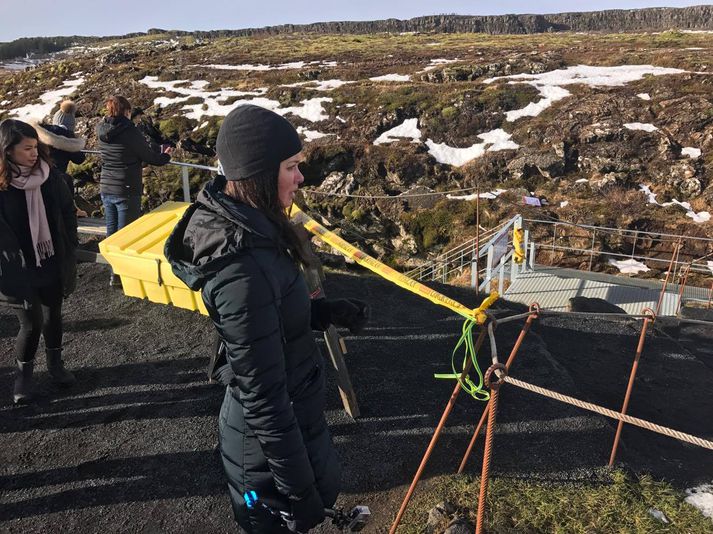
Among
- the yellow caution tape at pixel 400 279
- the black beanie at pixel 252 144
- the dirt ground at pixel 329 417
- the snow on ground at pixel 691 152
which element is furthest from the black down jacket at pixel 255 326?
the snow on ground at pixel 691 152

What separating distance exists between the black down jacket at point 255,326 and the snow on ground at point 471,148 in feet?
62.7

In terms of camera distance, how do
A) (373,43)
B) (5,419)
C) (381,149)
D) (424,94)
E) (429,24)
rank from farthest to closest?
(429,24), (373,43), (424,94), (381,149), (5,419)

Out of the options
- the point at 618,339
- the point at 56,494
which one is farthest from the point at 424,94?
the point at 56,494

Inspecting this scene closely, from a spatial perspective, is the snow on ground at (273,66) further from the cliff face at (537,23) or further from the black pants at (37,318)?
the cliff face at (537,23)

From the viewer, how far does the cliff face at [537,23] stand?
58.5 m

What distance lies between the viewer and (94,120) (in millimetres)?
26297

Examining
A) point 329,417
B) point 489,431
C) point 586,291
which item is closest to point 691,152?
point 586,291

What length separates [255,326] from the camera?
63.9 inches

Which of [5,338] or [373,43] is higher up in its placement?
[373,43]

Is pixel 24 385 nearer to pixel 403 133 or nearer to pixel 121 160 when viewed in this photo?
pixel 121 160

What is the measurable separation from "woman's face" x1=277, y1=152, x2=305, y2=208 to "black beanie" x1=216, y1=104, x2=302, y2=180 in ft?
0.11

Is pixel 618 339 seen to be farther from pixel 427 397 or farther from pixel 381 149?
pixel 381 149

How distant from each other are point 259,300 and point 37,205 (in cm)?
281

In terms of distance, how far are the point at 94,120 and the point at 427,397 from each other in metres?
27.5
